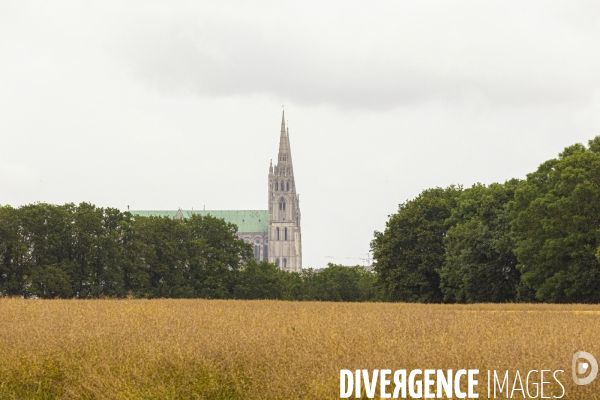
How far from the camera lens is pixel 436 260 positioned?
7394 centimetres

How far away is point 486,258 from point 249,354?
52.0 m

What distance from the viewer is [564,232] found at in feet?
182

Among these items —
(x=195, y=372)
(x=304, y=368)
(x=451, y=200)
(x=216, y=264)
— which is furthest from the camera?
(x=216, y=264)

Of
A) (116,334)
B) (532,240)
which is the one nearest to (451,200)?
(532,240)

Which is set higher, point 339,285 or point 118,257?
point 118,257

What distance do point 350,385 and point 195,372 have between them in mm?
3200

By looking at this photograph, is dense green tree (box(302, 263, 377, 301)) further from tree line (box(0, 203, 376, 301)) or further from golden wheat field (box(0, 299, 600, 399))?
golden wheat field (box(0, 299, 600, 399))

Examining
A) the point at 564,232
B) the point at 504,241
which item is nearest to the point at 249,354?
the point at 564,232

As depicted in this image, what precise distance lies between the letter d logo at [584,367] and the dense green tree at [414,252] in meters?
59.1

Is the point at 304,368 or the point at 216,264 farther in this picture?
the point at 216,264

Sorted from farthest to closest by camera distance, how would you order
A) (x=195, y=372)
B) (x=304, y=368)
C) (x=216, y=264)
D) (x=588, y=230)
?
1. (x=216, y=264)
2. (x=588, y=230)
3. (x=195, y=372)
4. (x=304, y=368)

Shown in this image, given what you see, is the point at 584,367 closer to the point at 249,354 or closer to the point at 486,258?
the point at 249,354

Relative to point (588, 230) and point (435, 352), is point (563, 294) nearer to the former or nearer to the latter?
point (588, 230)

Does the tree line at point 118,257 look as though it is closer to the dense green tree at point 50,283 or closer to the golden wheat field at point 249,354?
the dense green tree at point 50,283
